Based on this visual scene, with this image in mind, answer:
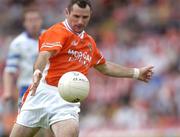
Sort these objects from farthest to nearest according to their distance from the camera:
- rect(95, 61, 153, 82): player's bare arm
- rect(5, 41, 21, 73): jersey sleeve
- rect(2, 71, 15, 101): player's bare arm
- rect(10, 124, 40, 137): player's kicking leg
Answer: rect(5, 41, 21, 73): jersey sleeve → rect(2, 71, 15, 101): player's bare arm → rect(95, 61, 153, 82): player's bare arm → rect(10, 124, 40, 137): player's kicking leg

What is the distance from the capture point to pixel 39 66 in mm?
8258

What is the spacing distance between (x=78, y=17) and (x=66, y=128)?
4.37 feet

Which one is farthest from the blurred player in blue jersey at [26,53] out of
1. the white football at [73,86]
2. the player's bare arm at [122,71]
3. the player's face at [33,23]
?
the white football at [73,86]

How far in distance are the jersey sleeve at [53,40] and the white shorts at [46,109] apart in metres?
0.59

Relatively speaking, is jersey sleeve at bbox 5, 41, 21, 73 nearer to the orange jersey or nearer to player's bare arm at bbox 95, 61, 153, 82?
player's bare arm at bbox 95, 61, 153, 82

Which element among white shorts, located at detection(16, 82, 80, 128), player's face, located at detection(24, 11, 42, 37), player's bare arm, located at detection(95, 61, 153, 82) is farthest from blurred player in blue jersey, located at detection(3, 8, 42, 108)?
white shorts, located at detection(16, 82, 80, 128)

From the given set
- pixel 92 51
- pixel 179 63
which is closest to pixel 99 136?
pixel 179 63

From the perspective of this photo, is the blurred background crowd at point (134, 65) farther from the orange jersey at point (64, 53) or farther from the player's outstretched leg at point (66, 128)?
the player's outstretched leg at point (66, 128)

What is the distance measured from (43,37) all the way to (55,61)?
1.07 ft

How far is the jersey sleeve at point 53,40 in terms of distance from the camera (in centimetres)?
850

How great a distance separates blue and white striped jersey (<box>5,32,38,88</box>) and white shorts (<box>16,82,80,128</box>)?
252cm

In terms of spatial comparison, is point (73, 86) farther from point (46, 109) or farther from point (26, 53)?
point (26, 53)

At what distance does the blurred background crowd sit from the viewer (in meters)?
16.1

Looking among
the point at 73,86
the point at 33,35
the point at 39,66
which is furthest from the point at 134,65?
the point at 39,66
